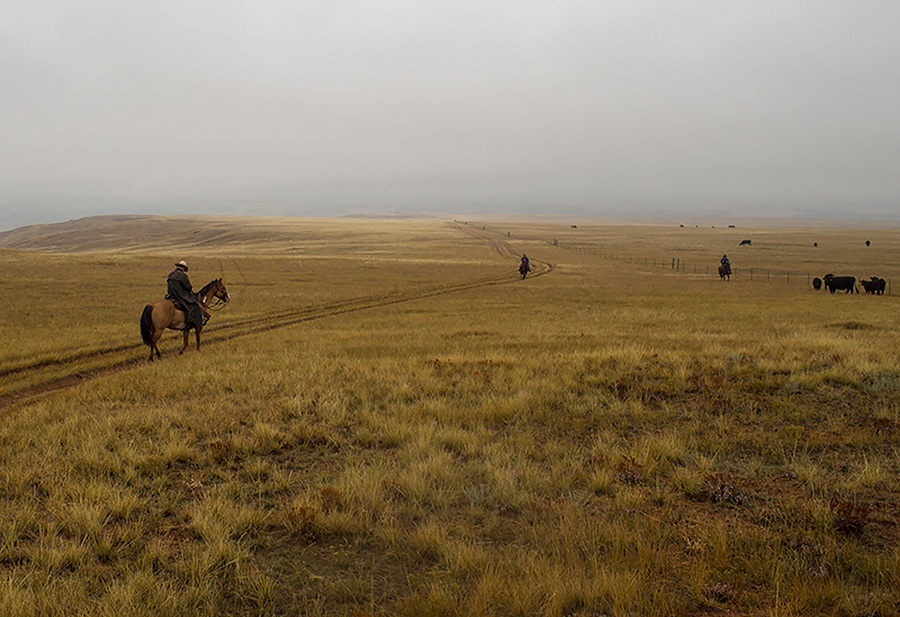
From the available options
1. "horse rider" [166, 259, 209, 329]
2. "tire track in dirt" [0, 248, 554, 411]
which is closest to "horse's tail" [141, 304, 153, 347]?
"tire track in dirt" [0, 248, 554, 411]

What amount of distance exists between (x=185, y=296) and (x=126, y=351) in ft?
8.72

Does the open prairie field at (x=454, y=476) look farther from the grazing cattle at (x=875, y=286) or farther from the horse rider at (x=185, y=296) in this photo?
the grazing cattle at (x=875, y=286)

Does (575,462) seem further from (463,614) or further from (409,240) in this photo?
(409,240)

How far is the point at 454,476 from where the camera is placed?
6297 mm

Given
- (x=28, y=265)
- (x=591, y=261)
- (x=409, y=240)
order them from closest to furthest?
1. (x=28, y=265)
2. (x=591, y=261)
3. (x=409, y=240)

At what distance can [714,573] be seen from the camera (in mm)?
4250

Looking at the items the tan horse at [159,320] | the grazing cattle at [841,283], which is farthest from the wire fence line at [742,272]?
the tan horse at [159,320]

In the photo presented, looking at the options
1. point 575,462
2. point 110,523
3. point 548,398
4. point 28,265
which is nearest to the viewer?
point 110,523

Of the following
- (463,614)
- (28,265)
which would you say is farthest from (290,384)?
(28,265)

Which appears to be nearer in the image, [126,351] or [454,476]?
[454,476]

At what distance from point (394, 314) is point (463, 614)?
2154 cm

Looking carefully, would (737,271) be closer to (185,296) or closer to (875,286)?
(875,286)

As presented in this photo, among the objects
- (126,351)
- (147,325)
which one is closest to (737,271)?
(126,351)

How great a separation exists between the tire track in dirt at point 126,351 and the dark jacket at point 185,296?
168 centimetres
